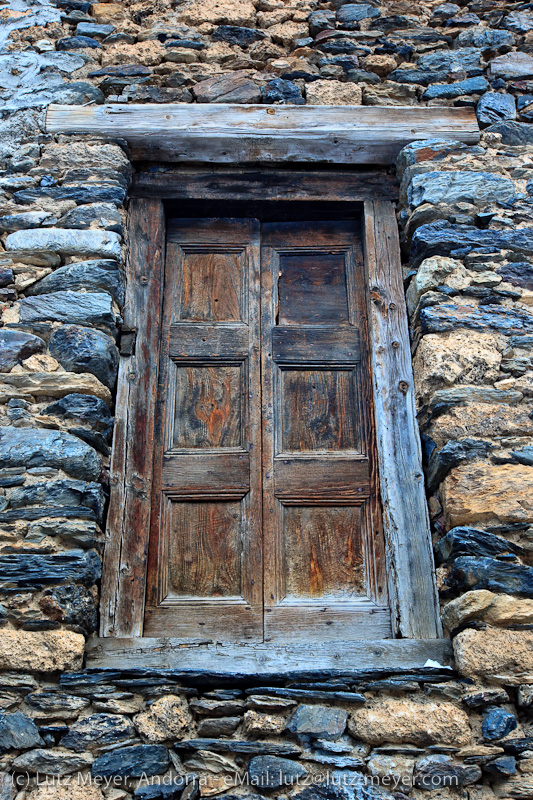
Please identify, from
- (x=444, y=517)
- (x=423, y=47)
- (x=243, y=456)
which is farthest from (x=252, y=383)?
(x=423, y=47)

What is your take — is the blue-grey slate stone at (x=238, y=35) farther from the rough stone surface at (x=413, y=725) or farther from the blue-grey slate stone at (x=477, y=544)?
the rough stone surface at (x=413, y=725)

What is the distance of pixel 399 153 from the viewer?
115 inches

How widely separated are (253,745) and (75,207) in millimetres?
2022

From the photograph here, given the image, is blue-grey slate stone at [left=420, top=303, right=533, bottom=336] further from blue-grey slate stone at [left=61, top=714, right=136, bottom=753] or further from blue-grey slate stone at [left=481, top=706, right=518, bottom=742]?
blue-grey slate stone at [left=61, top=714, right=136, bottom=753]

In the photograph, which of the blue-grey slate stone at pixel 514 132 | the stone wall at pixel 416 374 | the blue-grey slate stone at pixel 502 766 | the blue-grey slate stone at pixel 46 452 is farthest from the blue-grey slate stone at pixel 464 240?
the blue-grey slate stone at pixel 502 766

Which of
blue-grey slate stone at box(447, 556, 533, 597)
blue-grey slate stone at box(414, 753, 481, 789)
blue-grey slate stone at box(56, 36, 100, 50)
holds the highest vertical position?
blue-grey slate stone at box(56, 36, 100, 50)

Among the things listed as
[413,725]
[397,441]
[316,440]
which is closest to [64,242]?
[316,440]

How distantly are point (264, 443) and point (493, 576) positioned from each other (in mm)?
937

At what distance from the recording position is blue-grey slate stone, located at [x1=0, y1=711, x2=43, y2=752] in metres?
1.96

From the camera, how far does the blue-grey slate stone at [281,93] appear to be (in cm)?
297

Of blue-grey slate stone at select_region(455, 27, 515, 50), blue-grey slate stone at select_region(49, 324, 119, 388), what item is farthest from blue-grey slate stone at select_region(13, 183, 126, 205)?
blue-grey slate stone at select_region(455, 27, 515, 50)

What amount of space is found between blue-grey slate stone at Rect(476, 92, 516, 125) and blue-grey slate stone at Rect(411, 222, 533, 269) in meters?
0.58

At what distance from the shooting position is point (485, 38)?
10.1 feet

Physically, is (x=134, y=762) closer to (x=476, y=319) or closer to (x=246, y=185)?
(x=476, y=319)
